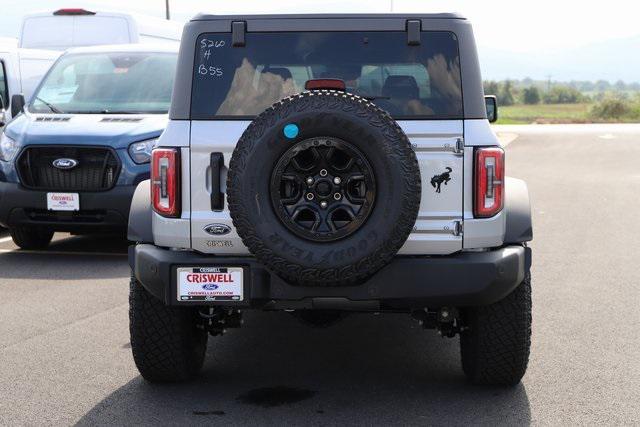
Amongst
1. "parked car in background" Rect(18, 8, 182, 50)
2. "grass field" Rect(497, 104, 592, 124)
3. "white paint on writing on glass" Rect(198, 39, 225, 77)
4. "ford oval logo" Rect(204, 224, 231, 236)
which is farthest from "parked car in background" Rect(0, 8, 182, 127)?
"grass field" Rect(497, 104, 592, 124)

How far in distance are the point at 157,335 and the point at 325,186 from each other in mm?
1329

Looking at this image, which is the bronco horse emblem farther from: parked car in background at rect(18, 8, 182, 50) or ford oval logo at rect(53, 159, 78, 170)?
parked car in background at rect(18, 8, 182, 50)

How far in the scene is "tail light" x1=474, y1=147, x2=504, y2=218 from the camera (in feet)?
16.1

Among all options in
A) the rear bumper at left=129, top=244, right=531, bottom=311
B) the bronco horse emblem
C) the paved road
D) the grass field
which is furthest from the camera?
the grass field

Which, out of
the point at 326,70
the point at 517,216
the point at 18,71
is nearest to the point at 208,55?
the point at 326,70

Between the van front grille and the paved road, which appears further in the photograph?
the van front grille

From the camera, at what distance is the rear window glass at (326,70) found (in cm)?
508

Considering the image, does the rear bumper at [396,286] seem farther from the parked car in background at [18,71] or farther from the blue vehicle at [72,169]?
the parked car in background at [18,71]

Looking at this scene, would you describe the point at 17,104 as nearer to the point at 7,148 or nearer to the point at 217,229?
the point at 7,148

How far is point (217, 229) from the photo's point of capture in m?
5.00

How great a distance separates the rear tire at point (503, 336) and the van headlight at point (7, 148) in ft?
18.8

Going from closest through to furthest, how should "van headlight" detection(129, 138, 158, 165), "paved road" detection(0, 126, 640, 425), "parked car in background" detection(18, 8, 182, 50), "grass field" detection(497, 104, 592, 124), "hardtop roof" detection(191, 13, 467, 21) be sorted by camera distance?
"paved road" detection(0, 126, 640, 425)
"hardtop roof" detection(191, 13, 467, 21)
"van headlight" detection(129, 138, 158, 165)
"parked car in background" detection(18, 8, 182, 50)
"grass field" detection(497, 104, 592, 124)

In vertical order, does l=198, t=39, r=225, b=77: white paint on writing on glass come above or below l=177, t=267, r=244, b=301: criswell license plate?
above

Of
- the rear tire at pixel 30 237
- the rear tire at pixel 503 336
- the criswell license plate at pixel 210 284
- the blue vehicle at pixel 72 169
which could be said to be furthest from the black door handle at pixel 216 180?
the rear tire at pixel 30 237
